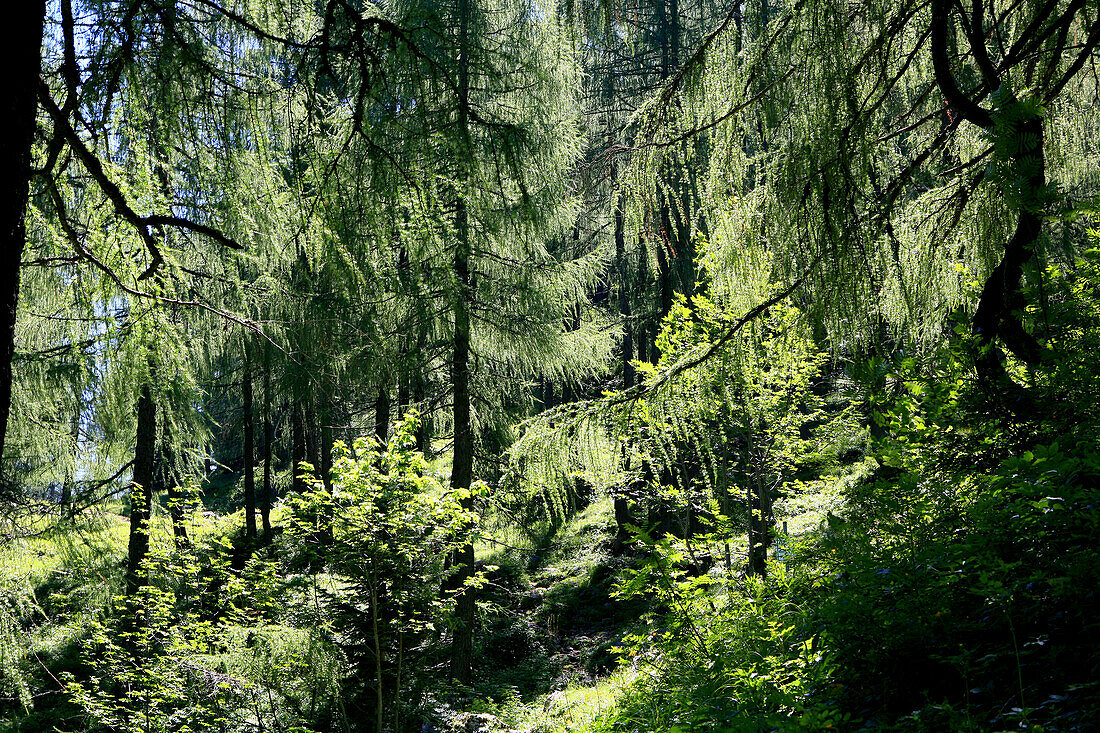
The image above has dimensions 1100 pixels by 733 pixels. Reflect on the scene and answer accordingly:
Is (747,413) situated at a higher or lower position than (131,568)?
higher

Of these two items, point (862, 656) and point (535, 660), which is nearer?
point (862, 656)

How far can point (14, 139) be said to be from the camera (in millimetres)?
1729

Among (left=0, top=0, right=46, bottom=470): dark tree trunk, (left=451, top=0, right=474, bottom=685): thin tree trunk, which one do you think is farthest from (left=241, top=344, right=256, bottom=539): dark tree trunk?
(left=0, top=0, right=46, bottom=470): dark tree trunk

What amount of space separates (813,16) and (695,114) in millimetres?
765

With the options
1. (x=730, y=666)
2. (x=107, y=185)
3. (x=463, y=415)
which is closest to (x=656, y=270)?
(x=730, y=666)

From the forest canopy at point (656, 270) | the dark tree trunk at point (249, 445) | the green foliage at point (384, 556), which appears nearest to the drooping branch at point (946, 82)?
the forest canopy at point (656, 270)

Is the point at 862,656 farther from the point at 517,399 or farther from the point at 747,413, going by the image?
the point at 517,399

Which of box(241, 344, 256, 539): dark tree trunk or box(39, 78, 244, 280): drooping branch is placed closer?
box(39, 78, 244, 280): drooping branch

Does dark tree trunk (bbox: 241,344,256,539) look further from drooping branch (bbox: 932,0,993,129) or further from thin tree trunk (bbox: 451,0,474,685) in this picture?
drooping branch (bbox: 932,0,993,129)

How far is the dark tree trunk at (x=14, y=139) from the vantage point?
5.62 ft

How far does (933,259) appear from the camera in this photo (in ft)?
12.4

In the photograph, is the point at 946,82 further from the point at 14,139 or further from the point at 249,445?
the point at 249,445

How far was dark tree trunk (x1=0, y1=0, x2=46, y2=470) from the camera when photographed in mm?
1713

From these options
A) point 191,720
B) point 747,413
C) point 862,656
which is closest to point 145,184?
point 862,656
